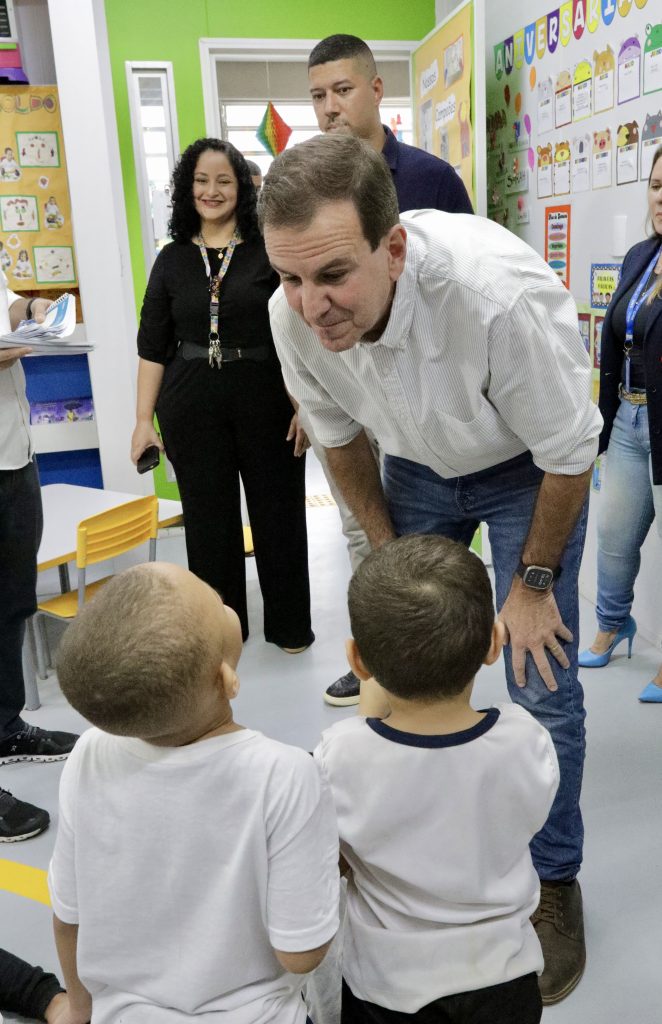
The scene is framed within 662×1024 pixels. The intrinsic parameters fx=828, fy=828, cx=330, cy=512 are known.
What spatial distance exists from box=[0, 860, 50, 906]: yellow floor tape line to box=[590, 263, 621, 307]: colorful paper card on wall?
8.15 feet

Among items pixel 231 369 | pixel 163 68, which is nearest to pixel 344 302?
pixel 231 369

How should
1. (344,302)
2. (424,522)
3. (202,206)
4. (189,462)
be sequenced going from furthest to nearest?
(189,462), (202,206), (424,522), (344,302)

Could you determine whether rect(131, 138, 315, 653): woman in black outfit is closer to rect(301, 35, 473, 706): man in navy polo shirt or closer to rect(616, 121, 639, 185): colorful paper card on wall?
rect(301, 35, 473, 706): man in navy polo shirt

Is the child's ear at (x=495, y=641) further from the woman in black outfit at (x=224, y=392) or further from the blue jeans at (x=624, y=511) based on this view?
the woman in black outfit at (x=224, y=392)

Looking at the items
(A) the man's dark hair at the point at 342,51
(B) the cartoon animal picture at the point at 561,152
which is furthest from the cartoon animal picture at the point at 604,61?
(A) the man's dark hair at the point at 342,51

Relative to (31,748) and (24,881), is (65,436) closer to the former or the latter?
(31,748)

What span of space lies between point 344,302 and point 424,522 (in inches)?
23.3

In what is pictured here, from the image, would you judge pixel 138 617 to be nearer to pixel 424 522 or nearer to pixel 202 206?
pixel 424 522

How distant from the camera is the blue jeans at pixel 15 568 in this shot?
6.91 feet

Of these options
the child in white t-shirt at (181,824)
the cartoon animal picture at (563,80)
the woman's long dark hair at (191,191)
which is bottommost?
the child in white t-shirt at (181,824)

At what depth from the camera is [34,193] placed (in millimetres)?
3637

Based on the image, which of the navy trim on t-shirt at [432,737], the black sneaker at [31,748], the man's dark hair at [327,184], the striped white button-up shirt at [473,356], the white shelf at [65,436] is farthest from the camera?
the white shelf at [65,436]

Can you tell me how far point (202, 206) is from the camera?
2.72 m

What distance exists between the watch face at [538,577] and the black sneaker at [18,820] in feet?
4.56
